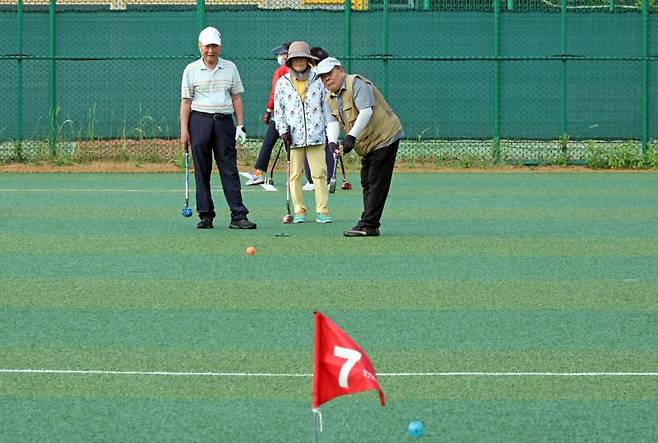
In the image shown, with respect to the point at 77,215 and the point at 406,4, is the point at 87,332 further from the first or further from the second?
the point at 406,4

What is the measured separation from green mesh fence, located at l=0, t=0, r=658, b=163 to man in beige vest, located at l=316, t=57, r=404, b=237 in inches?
411

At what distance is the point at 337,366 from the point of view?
552cm

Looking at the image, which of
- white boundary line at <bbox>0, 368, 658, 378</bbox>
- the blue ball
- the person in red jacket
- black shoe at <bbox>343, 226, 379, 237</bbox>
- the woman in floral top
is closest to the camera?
the blue ball

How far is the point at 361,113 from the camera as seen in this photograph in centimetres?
1406

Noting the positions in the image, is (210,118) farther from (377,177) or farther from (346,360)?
(346,360)

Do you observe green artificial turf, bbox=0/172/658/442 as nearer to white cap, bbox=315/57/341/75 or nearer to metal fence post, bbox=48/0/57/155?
white cap, bbox=315/57/341/75

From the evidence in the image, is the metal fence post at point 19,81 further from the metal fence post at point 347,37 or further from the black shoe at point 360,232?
the black shoe at point 360,232

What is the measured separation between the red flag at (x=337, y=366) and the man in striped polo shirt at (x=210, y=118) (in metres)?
9.63

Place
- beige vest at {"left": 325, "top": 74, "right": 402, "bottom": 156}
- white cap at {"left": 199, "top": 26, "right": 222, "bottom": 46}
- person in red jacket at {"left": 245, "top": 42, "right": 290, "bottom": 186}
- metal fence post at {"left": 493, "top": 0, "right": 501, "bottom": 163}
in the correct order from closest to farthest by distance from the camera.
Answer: beige vest at {"left": 325, "top": 74, "right": 402, "bottom": 156}
white cap at {"left": 199, "top": 26, "right": 222, "bottom": 46}
person in red jacket at {"left": 245, "top": 42, "right": 290, "bottom": 186}
metal fence post at {"left": 493, "top": 0, "right": 501, "bottom": 163}

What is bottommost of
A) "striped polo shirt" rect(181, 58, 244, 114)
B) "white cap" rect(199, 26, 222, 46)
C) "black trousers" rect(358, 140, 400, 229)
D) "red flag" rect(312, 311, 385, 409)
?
"red flag" rect(312, 311, 385, 409)

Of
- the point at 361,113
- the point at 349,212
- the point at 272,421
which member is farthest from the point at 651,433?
the point at 349,212

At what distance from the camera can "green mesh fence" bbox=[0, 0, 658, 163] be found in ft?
81.3

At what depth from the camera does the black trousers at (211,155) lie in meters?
15.0

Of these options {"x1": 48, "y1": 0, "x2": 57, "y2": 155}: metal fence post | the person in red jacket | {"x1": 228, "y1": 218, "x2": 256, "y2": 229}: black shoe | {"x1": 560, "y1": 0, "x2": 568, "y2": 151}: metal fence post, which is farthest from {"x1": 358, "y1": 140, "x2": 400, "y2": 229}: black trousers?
{"x1": 48, "y1": 0, "x2": 57, "y2": 155}: metal fence post
